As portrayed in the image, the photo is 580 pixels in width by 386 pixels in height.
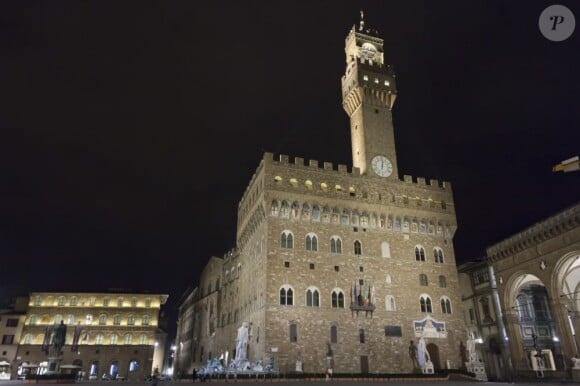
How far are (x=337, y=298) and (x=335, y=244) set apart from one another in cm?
506

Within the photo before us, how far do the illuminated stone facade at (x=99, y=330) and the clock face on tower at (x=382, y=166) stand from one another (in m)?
43.2

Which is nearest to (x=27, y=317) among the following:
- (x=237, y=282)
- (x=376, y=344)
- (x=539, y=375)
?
(x=237, y=282)

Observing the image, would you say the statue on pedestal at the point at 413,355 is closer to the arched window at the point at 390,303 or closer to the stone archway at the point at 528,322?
the arched window at the point at 390,303

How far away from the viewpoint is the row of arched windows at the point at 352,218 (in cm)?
4044

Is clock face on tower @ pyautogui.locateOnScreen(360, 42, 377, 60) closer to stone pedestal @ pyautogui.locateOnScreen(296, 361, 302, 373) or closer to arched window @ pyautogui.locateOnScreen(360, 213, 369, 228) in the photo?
arched window @ pyautogui.locateOnScreen(360, 213, 369, 228)

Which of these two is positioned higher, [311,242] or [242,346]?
[311,242]

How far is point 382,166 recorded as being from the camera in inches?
1788

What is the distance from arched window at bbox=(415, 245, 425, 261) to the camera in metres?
43.0

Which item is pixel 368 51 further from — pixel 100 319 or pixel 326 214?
pixel 100 319

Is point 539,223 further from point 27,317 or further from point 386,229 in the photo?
point 27,317

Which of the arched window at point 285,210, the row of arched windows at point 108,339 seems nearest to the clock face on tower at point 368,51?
the arched window at point 285,210

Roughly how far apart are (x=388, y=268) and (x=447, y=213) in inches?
382

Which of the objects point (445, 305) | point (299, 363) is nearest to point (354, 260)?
point (445, 305)

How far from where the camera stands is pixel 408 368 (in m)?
37.9
